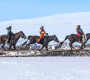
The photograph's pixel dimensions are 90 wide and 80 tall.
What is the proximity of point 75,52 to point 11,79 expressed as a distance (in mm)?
12321

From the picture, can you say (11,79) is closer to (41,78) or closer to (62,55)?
(41,78)

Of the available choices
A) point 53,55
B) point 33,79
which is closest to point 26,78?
point 33,79

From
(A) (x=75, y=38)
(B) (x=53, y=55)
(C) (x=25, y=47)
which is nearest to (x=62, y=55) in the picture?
(B) (x=53, y=55)

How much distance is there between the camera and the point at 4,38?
21.9 meters

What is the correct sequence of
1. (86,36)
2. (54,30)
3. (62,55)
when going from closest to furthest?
(62,55) < (86,36) < (54,30)

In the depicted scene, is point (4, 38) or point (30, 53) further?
point (4, 38)

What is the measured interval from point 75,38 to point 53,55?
7.99 ft

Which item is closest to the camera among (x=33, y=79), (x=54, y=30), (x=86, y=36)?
(x=33, y=79)

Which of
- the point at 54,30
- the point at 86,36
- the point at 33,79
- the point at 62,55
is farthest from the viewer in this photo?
the point at 54,30

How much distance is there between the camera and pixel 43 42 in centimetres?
2070

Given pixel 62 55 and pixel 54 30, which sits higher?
pixel 54 30

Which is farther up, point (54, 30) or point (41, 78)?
point (54, 30)

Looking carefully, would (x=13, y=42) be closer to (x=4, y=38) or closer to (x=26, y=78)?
→ (x=4, y=38)

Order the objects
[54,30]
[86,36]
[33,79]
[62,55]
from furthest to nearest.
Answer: [54,30] → [86,36] → [62,55] → [33,79]
